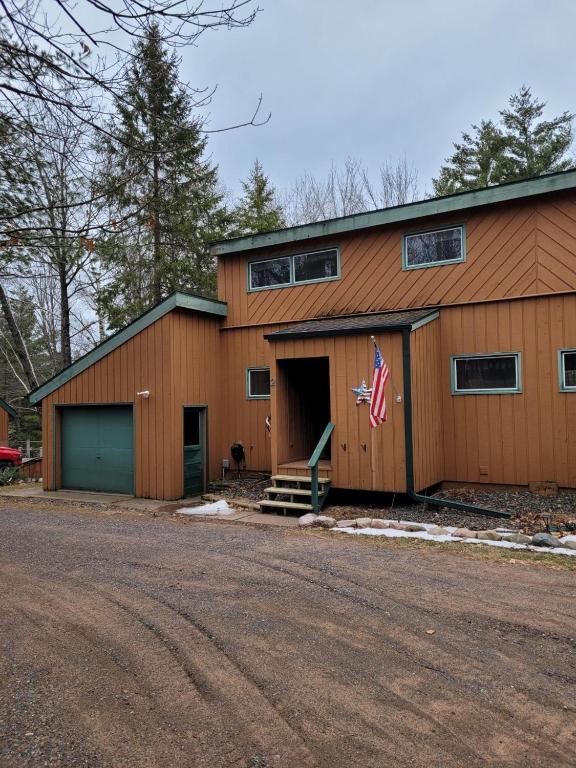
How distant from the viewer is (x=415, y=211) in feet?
33.0

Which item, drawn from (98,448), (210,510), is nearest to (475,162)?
(98,448)

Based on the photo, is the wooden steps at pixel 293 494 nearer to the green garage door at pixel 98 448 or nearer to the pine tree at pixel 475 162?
the green garage door at pixel 98 448

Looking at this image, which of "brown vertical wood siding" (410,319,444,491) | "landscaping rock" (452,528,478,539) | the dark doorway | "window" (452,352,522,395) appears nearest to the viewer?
"landscaping rock" (452,528,478,539)

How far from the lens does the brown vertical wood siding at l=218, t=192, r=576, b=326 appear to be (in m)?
9.09

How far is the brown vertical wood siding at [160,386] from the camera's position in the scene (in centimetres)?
1085

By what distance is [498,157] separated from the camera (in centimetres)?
2312

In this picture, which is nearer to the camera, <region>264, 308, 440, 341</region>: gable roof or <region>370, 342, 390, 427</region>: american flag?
<region>370, 342, 390, 427</region>: american flag

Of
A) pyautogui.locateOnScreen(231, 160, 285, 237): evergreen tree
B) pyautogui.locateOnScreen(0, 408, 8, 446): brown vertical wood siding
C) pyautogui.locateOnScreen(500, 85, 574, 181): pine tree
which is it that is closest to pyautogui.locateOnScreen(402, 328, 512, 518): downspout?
pyautogui.locateOnScreen(231, 160, 285, 237): evergreen tree

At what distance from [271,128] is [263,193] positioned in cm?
2148

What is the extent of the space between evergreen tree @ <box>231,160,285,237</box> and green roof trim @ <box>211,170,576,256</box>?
11.6 meters

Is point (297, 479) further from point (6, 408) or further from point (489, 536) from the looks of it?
point (6, 408)

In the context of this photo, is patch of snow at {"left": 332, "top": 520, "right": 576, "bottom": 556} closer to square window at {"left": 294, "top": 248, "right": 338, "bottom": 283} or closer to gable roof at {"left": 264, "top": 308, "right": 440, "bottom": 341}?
gable roof at {"left": 264, "top": 308, "right": 440, "bottom": 341}

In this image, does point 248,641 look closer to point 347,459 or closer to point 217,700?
point 217,700

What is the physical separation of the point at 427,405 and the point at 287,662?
6.31m
